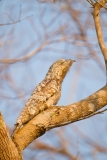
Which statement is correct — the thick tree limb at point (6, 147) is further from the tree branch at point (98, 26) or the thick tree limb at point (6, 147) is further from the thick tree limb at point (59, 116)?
the tree branch at point (98, 26)

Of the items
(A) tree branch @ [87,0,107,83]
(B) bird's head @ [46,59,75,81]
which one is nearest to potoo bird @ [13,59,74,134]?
(B) bird's head @ [46,59,75,81]

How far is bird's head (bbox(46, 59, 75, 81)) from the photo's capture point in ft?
7.37

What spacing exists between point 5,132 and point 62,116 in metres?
0.38

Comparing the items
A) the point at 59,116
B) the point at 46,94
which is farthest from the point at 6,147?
the point at 46,94

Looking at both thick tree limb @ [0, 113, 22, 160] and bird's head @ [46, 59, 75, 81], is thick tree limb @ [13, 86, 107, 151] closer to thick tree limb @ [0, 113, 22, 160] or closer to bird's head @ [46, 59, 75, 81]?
thick tree limb @ [0, 113, 22, 160]

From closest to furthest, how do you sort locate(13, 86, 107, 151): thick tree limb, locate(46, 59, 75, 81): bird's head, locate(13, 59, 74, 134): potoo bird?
locate(13, 86, 107, 151): thick tree limb
locate(13, 59, 74, 134): potoo bird
locate(46, 59, 75, 81): bird's head

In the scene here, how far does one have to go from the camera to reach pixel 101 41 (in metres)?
1.78

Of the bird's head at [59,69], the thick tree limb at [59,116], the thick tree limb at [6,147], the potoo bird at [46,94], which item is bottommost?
the thick tree limb at [6,147]

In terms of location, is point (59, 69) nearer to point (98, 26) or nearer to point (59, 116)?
point (98, 26)

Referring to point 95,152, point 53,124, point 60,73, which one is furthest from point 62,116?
point 95,152

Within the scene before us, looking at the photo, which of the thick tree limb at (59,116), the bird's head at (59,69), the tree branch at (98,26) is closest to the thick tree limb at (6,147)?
the thick tree limb at (59,116)

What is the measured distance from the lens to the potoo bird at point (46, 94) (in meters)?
1.71

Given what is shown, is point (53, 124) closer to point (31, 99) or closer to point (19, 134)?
point (19, 134)

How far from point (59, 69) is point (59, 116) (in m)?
0.76
